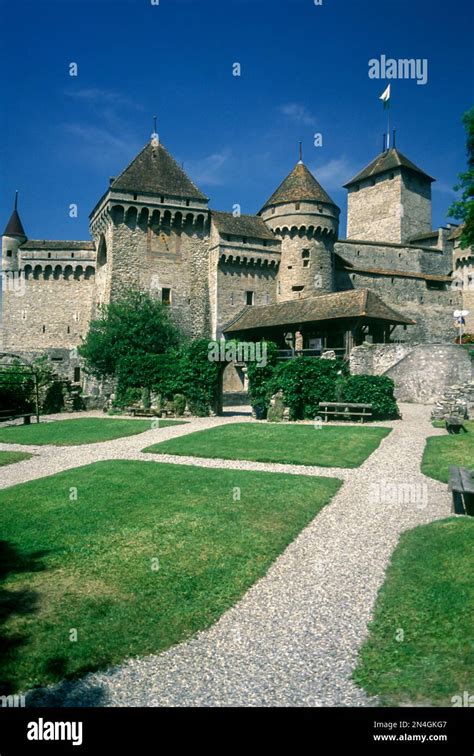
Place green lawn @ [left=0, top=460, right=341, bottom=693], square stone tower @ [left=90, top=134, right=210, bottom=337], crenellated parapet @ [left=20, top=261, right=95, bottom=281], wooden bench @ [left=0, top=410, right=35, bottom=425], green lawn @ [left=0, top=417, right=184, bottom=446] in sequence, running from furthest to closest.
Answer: crenellated parapet @ [left=20, top=261, right=95, bottom=281], square stone tower @ [left=90, top=134, right=210, bottom=337], wooden bench @ [left=0, top=410, right=35, bottom=425], green lawn @ [left=0, top=417, right=184, bottom=446], green lawn @ [left=0, top=460, right=341, bottom=693]

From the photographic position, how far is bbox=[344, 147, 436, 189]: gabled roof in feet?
181

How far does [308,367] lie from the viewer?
22.1 meters

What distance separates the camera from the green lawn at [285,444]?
13.3 metres

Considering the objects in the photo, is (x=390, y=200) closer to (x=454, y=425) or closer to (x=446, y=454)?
(x=454, y=425)

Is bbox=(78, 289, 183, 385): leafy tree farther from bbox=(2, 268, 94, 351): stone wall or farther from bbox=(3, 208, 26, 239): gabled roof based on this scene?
bbox=(3, 208, 26, 239): gabled roof

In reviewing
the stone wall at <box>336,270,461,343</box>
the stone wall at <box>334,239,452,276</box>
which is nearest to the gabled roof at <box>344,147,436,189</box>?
the stone wall at <box>334,239,452,276</box>

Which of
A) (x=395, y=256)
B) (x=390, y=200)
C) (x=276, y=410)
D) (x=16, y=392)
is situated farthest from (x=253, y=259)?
(x=390, y=200)

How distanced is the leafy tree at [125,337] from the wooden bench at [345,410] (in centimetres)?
1265

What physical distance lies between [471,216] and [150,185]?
22241mm

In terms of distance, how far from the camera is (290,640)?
4766 millimetres

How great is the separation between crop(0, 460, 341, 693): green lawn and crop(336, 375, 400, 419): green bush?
36.1 feet

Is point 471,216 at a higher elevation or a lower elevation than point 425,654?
higher

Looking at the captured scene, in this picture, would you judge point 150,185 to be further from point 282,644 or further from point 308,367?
point 282,644

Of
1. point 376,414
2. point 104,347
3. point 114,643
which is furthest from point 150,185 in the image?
point 114,643
